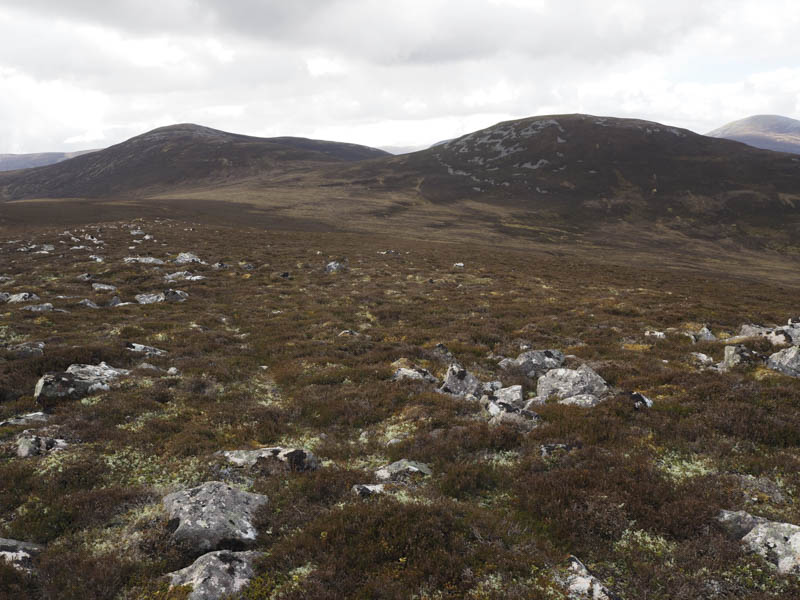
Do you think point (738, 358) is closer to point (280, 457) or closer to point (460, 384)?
point (460, 384)

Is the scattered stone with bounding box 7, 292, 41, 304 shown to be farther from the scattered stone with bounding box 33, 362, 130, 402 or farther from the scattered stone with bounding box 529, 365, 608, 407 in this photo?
the scattered stone with bounding box 529, 365, 608, 407

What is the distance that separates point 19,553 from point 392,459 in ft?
22.4

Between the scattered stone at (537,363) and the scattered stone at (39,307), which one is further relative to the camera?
the scattered stone at (39,307)

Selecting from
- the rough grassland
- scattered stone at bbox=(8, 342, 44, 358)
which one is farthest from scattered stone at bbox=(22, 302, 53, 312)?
scattered stone at bbox=(8, 342, 44, 358)

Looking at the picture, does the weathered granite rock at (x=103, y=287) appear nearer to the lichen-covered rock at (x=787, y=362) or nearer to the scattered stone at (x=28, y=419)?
the scattered stone at (x=28, y=419)

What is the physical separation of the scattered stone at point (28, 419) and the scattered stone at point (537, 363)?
15023mm

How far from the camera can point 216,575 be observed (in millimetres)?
5961

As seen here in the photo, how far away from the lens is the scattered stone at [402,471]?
8875 millimetres

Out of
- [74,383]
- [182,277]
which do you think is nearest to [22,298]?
[182,277]

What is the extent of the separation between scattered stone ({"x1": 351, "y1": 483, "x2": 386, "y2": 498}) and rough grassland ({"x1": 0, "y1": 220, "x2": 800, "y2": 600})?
286 millimetres

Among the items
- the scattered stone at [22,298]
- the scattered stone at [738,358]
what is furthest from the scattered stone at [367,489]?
the scattered stone at [22,298]

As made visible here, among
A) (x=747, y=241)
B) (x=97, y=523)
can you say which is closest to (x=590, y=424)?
(x=97, y=523)

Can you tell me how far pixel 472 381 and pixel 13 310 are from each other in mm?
23889

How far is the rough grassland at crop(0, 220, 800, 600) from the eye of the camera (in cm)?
616
